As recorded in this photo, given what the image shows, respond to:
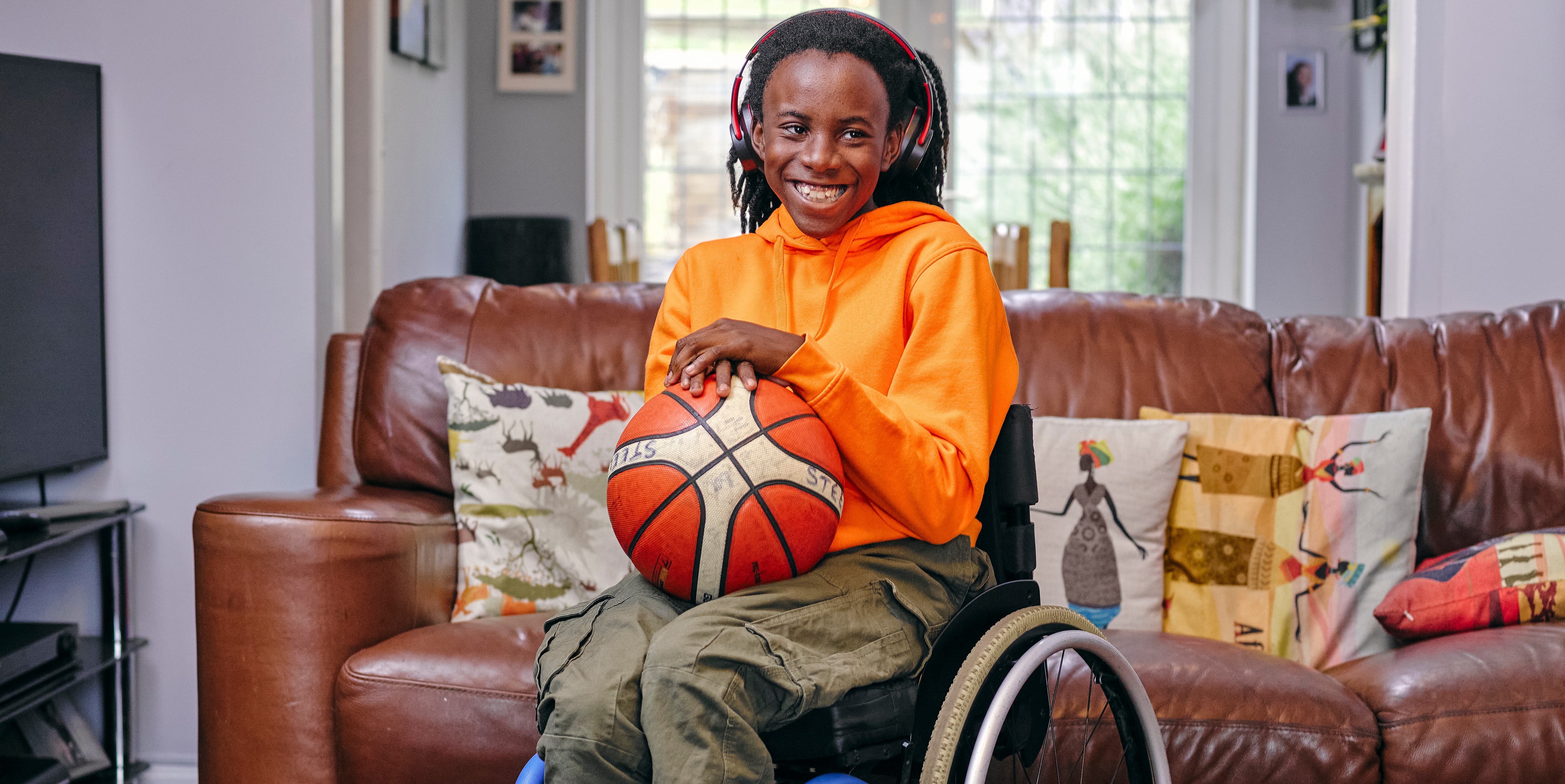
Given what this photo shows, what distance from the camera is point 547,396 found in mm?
2100

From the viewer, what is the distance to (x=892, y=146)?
137 cm

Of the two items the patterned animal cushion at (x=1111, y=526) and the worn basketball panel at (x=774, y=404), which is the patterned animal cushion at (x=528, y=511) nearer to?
the patterned animal cushion at (x=1111, y=526)

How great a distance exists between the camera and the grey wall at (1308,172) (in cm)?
427

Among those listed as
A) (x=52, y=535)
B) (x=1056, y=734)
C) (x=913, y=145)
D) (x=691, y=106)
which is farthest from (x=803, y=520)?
(x=691, y=106)

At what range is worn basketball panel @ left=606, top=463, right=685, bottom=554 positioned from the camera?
1.07 metres

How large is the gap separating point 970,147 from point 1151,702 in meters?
3.31

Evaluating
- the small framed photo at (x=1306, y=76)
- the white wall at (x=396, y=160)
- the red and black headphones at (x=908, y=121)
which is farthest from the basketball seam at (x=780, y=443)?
the small framed photo at (x=1306, y=76)

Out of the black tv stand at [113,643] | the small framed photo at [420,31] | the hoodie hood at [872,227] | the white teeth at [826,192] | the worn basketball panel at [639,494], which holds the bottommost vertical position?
the black tv stand at [113,643]

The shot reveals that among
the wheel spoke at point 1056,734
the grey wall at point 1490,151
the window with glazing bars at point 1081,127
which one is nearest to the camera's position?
the wheel spoke at point 1056,734

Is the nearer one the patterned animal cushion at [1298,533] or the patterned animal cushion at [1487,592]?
the patterned animal cushion at [1487,592]

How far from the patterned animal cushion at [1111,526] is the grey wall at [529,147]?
2756 millimetres

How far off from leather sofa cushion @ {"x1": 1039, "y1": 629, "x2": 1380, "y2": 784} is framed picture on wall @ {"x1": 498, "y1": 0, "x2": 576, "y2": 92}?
11.4 ft

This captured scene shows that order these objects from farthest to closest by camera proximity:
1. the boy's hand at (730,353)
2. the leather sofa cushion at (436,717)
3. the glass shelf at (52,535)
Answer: the glass shelf at (52,535), the leather sofa cushion at (436,717), the boy's hand at (730,353)

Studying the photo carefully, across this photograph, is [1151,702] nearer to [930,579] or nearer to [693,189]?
[930,579]
